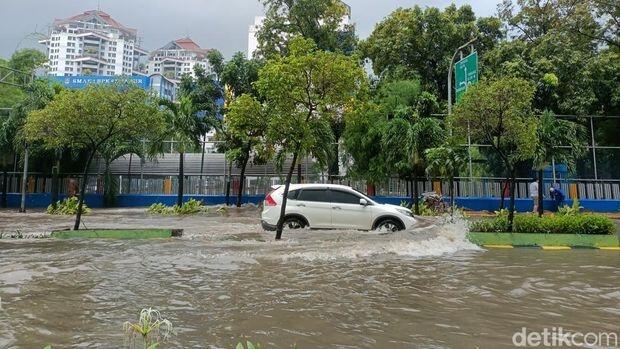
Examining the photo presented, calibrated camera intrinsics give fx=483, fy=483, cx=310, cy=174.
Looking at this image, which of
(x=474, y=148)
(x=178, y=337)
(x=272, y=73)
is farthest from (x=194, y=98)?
(x=178, y=337)

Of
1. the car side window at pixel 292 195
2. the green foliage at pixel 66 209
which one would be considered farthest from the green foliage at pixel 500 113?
the green foliage at pixel 66 209

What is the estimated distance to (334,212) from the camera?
1402 centimetres

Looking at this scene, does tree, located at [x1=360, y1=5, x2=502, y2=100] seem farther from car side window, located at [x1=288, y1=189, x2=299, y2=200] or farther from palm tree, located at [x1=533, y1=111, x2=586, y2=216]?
car side window, located at [x1=288, y1=189, x2=299, y2=200]

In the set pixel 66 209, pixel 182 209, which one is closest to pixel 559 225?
pixel 182 209

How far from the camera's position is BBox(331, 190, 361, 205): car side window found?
556 inches

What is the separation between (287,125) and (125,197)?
18375 millimetres

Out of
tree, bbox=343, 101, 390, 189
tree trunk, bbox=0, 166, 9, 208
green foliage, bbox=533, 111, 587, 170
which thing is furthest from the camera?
tree trunk, bbox=0, 166, 9, 208

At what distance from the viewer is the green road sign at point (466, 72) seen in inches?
761

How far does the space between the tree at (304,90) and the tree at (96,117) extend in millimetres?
4200

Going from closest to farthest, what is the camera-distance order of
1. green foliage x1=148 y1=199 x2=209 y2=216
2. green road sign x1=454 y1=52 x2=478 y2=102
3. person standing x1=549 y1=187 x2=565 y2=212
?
green road sign x1=454 y1=52 x2=478 y2=102
person standing x1=549 y1=187 x2=565 y2=212
green foliage x1=148 y1=199 x2=209 y2=216

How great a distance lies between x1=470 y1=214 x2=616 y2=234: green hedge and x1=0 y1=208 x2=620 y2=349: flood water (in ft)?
5.22

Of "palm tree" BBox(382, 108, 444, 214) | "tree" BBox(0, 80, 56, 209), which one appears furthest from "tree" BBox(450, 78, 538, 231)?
"tree" BBox(0, 80, 56, 209)

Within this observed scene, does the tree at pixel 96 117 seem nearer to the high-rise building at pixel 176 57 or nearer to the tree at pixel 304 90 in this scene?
the tree at pixel 304 90

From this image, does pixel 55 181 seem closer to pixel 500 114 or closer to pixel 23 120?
pixel 23 120
